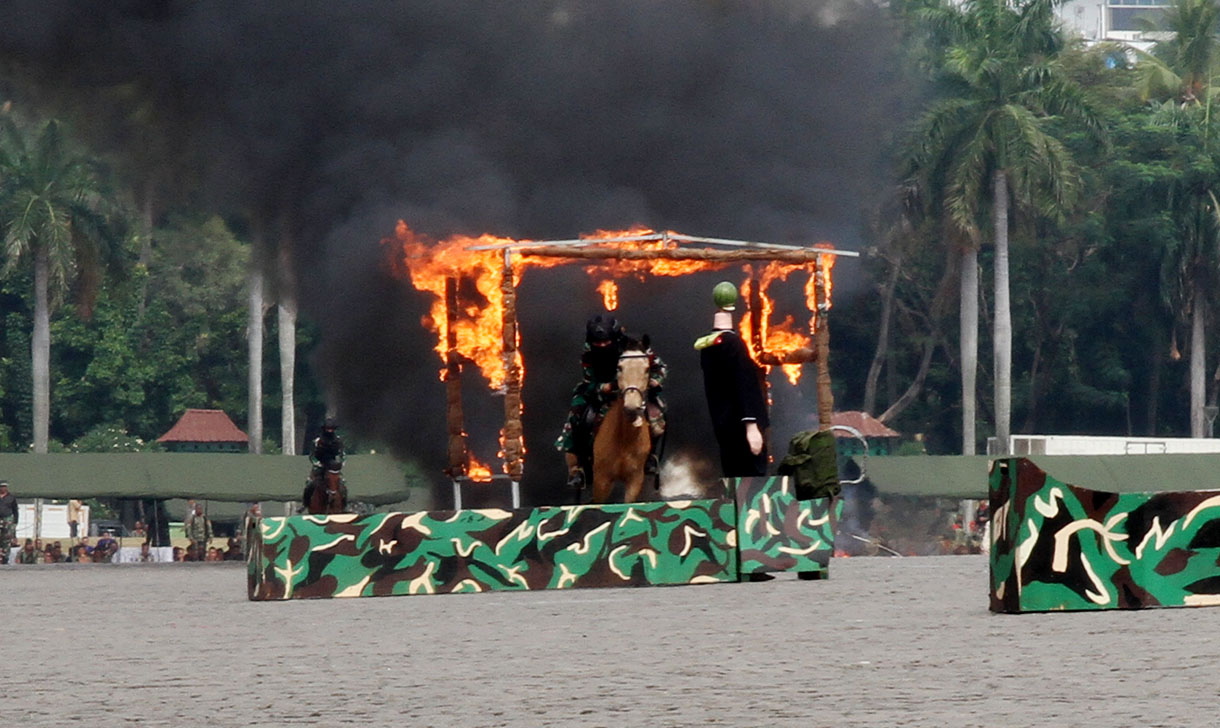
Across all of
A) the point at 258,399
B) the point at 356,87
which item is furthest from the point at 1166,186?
the point at 356,87

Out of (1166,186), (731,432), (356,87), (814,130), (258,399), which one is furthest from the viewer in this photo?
(1166,186)

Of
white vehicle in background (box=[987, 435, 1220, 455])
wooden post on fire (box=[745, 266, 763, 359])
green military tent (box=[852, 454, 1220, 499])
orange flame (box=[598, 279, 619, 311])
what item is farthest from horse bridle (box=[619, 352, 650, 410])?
white vehicle in background (box=[987, 435, 1220, 455])

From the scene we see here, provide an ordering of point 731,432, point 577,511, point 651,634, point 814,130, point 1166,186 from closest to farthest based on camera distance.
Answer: point 651,634 → point 577,511 → point 731,432 → point 814,130 → point 1166,186

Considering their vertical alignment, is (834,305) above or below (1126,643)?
above

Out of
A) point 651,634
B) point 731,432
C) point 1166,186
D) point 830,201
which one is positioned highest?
point 1166,186

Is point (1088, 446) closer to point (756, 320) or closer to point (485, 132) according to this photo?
point (485, 132)

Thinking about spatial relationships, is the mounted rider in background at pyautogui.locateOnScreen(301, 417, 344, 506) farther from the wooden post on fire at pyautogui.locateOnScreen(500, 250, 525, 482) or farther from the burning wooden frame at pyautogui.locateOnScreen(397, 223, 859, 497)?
the wooden post on fire at pyautogui.locateOnScreen(500, 250, 525, 482)

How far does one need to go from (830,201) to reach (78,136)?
1175 centimetres

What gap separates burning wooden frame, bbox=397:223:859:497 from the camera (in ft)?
77.0

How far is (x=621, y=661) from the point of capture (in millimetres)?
12117

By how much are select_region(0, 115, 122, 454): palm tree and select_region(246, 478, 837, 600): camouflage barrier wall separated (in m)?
42.4

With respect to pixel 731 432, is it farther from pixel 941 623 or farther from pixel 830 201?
pixel 830 201

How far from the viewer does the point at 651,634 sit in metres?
13.8

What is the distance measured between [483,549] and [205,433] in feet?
164
